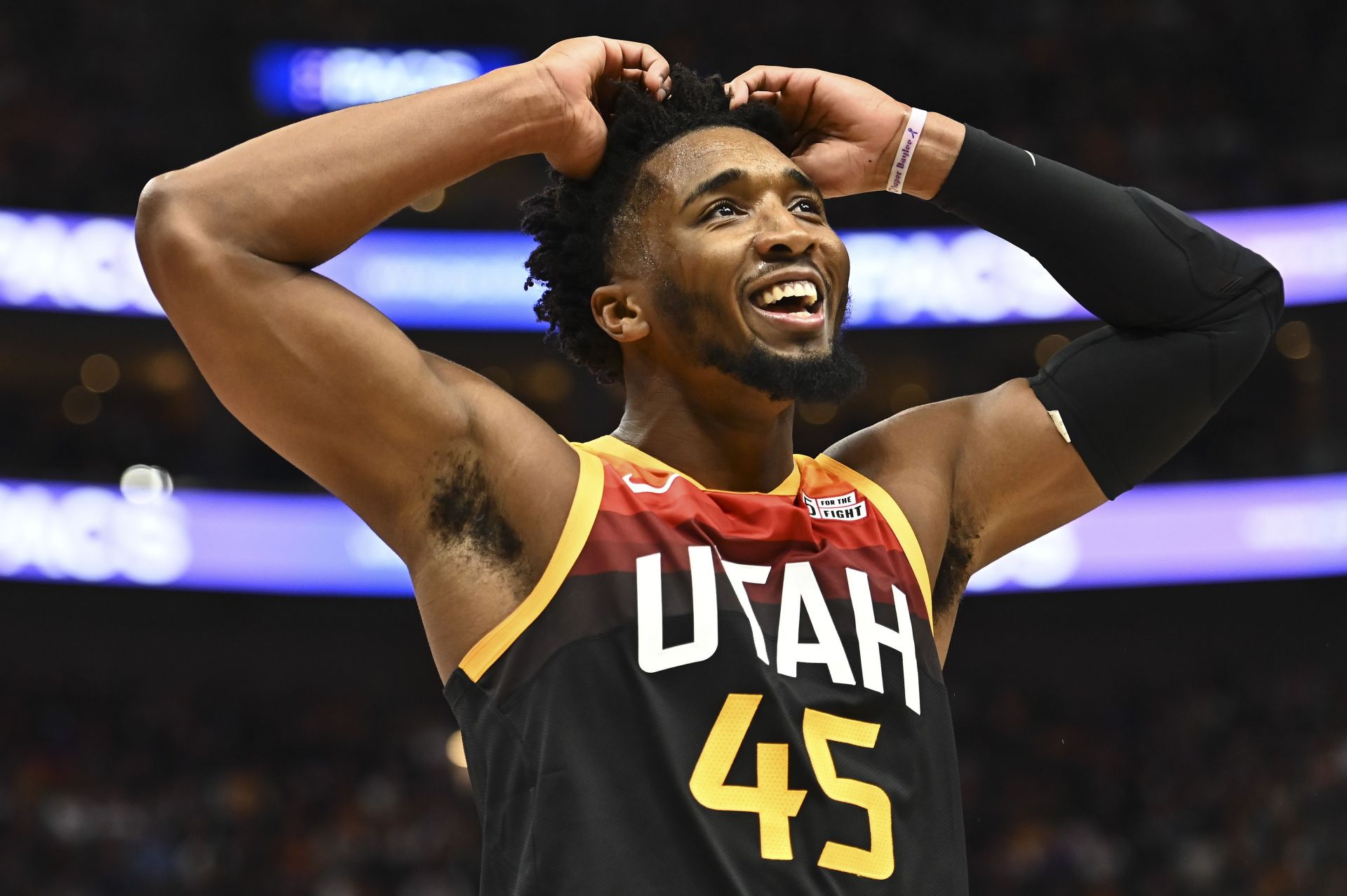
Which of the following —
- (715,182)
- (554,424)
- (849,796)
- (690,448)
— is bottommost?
(849,796)

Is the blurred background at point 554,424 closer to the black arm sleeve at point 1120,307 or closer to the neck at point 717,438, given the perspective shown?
the black arm sleeve at point 1120,307

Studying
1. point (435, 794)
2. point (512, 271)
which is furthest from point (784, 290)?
point (512, 271)

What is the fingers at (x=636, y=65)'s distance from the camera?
2.65 meters

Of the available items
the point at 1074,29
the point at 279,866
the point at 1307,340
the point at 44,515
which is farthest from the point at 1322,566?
the point at 44,515

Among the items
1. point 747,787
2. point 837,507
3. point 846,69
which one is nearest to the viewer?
point 747,787

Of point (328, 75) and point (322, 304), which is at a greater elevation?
point (328, 75)

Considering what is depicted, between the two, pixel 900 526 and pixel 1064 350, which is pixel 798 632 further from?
pixel 1064 350

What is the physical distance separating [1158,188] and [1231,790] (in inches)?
208

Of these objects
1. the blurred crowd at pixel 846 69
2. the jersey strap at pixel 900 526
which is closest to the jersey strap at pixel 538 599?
the jersey strap at pixel 900 526

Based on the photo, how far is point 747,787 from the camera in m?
2.18

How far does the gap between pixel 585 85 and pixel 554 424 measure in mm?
11453

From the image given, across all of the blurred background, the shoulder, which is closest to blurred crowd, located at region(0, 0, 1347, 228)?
the blurred background

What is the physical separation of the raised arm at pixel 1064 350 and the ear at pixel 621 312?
1.50 ft

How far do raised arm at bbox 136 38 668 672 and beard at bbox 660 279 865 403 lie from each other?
340 millimetres
